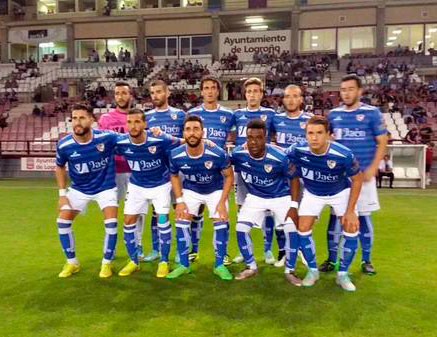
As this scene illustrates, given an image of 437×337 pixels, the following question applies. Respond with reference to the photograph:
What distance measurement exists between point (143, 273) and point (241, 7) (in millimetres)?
27649

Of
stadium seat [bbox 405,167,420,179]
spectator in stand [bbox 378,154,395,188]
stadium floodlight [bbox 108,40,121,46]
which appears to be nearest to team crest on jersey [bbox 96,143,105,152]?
spectator in stand [bbox 378,154,395,188]

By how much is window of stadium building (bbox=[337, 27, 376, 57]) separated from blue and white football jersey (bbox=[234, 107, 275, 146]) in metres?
26.1

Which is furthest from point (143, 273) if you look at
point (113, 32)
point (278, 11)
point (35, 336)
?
point (113, 32)

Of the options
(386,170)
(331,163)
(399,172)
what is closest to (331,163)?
(331,163)

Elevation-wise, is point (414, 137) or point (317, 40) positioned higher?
point (317, 40)

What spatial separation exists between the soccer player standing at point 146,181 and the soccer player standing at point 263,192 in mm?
789

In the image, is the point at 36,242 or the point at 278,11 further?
the point at 278,11

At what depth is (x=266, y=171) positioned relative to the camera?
526 cm

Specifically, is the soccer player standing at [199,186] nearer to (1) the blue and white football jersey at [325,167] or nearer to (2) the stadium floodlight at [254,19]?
(1) the blue and white football jersey at [325,167]

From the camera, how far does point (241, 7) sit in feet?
102

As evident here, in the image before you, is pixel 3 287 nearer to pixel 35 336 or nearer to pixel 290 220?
pixel 35 336

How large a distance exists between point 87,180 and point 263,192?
1917 millimetres

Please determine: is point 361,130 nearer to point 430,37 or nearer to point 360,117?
point 360,117

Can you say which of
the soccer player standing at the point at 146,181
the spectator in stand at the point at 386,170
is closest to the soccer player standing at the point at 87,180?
the soccer player standing at the point at 146,181
